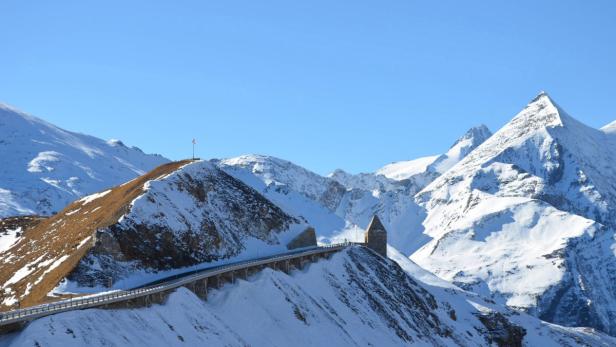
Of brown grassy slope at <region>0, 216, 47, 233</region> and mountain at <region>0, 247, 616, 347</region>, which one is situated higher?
brown grassy slope at <region>0, 216, 47, 233</region>

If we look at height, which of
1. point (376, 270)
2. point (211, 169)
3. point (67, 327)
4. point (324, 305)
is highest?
point (211, 169)

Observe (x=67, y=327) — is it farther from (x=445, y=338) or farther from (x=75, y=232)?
(x=445, y=338)

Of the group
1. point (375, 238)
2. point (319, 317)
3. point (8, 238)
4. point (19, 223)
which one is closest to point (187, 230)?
point (319, 317)

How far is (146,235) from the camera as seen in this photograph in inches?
4673

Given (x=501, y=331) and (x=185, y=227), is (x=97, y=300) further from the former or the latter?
(x=501, y=331)

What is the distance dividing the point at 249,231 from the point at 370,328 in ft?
95.7

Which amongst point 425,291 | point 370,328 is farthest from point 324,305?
point 425,291

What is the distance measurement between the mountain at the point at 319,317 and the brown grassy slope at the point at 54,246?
18.3 m

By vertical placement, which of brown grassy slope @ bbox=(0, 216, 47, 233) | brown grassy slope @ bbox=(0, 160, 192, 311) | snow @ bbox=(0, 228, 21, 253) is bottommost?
brown grassy slope @ bbox=(0, 160, 192, 311)

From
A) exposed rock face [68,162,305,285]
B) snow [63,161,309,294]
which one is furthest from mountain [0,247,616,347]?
exposed rock face [68,162,305,285]

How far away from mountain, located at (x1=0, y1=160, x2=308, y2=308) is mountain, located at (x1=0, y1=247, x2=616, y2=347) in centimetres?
1114

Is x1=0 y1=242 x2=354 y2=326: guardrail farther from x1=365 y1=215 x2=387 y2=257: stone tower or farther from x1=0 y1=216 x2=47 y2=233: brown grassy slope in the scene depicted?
x1=365 y1=215 x2=387 y2=257: stone tower

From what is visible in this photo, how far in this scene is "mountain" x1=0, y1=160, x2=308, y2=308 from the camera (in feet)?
347

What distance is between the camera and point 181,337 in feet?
277
